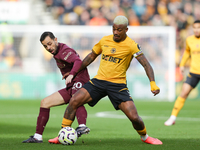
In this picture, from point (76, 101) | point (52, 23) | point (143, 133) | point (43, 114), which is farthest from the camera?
point (52, 23)

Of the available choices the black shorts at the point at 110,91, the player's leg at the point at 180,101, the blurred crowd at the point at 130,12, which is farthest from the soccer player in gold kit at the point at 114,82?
the blurred crowd at the point at 130,12

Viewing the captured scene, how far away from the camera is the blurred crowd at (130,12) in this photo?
65.5ft

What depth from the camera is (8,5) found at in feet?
56.9

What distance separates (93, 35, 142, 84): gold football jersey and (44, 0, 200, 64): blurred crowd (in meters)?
14.3

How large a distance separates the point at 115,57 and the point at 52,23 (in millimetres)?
15133

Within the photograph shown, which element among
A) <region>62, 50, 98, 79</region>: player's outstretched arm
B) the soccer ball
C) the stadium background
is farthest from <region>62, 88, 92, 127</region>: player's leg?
the stadium background

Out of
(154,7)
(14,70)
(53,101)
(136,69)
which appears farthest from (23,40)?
(53,101)

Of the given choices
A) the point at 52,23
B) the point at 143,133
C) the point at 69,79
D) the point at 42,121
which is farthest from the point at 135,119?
the point at 52,23

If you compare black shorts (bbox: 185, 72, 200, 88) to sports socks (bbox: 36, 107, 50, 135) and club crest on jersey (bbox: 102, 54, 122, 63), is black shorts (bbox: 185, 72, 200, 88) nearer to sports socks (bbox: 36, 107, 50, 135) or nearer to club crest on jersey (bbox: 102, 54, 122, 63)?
club crest on jersey (bbox: 102, 54, 122, 63)

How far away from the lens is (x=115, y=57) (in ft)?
17.8

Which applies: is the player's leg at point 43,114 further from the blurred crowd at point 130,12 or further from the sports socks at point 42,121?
the blurred crowd at point 130,12

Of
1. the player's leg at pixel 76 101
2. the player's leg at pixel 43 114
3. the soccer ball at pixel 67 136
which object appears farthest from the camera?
the player's leg at pixel 43 114

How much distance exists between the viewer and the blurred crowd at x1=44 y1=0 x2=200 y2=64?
19953mm

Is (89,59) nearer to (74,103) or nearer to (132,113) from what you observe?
(74,103)
